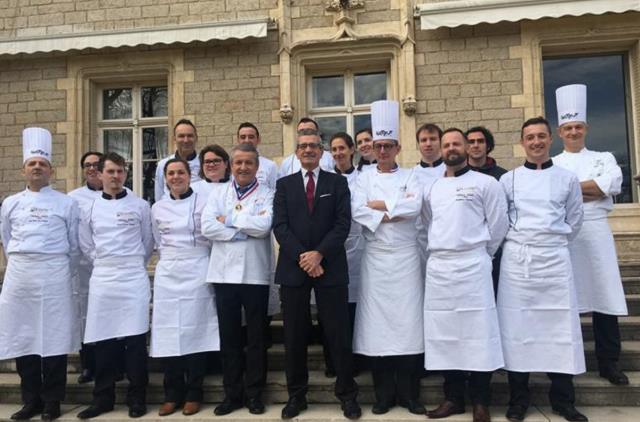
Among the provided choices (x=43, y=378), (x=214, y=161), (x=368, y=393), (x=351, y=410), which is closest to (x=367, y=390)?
(x=368, y=393)

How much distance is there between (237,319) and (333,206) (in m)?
1.13

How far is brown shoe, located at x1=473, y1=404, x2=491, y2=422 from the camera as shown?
12.0 feet

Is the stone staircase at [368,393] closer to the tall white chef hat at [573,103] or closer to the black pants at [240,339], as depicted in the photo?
the black pants at [240,339]

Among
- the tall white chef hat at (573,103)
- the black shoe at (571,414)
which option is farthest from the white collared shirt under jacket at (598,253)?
the black shoe at (571,414)

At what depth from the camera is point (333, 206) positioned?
3.95 metres

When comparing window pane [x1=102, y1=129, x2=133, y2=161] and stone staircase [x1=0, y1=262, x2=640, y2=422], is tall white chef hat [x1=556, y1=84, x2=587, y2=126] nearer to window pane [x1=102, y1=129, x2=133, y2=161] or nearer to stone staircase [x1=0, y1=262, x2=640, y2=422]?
stone staircase [x1=0, y1=262, x2=640, y2=422]

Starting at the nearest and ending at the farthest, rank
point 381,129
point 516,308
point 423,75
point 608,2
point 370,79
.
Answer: point 516,308, point 381,129, point 608,2, point 423,75, point 370,79

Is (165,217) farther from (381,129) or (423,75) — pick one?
(423,75)

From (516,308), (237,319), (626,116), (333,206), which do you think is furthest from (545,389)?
(626,116)

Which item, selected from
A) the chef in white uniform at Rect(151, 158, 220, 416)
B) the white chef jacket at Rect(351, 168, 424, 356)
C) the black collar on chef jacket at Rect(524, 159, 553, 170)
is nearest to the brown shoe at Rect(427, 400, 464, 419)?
the white chef jacket at Rect(351, 168, 424, 356)

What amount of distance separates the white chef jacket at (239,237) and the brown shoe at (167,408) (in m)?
0.99

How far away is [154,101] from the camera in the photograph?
346 inches

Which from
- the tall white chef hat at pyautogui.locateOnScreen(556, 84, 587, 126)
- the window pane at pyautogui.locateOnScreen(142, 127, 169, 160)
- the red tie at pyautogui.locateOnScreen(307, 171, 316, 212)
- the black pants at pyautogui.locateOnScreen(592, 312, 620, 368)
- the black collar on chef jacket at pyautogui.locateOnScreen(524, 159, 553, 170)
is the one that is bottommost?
the black pants at pyautogui.locateOnScreen(592, 312, 620, 368)

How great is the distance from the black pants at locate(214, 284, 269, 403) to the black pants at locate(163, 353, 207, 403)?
24cm
